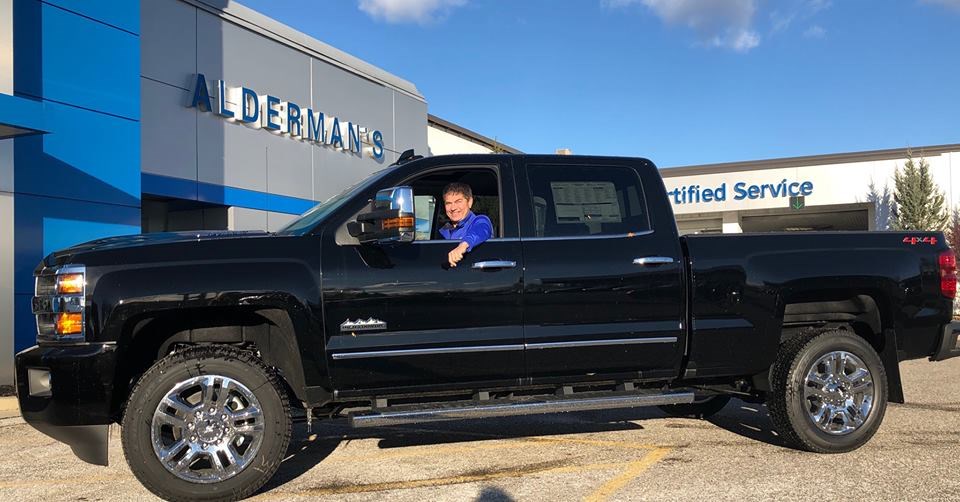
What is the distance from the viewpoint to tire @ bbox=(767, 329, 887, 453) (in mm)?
5066

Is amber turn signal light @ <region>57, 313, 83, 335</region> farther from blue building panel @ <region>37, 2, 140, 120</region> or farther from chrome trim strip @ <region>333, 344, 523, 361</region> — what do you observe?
blue building panel @ <region>37, 2, 140, 120</region>

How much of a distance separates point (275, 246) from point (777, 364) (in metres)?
3.51

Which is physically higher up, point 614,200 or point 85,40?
point 85,40

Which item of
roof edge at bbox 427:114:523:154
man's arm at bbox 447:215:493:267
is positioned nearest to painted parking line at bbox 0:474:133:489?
man's arm at bbox 447:215:493:267

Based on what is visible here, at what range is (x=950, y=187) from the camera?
30062 millimetres

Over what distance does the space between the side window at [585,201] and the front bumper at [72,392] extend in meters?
2.65

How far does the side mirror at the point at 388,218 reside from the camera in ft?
13.7

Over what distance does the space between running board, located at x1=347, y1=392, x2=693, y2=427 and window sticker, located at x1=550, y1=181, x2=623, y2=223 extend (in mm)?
1178

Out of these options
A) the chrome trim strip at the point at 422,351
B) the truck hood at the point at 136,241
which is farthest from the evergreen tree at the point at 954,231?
the truck hood at the point at 136,241

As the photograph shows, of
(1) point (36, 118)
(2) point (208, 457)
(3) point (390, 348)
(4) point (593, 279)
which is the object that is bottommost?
(2) point (208, 457)

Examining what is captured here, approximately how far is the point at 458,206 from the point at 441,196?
308 mm

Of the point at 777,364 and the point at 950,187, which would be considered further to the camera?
the point at 950,187

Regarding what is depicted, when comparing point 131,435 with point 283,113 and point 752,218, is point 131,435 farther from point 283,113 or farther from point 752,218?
point 752,218

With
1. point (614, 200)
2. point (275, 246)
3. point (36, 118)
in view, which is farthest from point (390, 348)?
point (36, 118)
